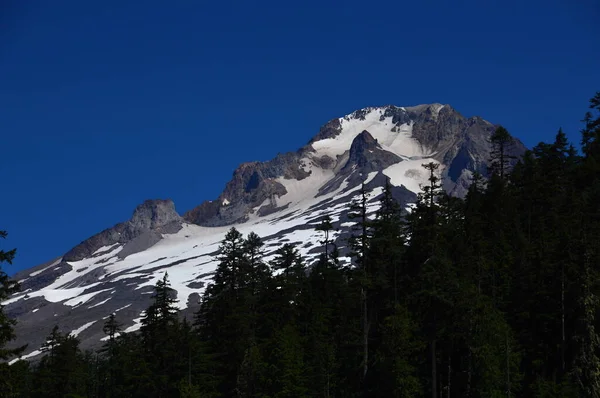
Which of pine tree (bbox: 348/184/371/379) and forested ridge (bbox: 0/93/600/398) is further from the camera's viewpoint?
pine tree (bbox: 348/184/371/379)

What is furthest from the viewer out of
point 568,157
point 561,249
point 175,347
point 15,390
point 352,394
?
point 568,157

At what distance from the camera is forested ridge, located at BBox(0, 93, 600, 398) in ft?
169

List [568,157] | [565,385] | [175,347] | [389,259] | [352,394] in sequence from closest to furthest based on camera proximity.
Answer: [565,385] → [352,394] → [389,259] → [175,347] → [568,157]

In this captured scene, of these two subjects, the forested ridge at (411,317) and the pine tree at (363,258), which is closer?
the forested ridge at (411,317)

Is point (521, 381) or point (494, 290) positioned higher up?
point (494, 290)

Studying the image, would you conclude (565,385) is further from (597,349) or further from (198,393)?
(198,393)

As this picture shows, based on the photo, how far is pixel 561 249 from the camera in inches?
2231

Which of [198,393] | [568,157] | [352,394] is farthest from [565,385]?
[568,157]

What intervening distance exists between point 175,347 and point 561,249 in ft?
115

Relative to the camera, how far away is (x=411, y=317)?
60.8 meters

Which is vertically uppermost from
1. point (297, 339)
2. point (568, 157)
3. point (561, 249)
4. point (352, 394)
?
point (568, 157)

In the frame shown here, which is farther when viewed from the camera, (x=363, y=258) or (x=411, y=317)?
(x=411, y=317)

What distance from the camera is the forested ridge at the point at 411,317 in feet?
169

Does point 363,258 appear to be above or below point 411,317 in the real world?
above
